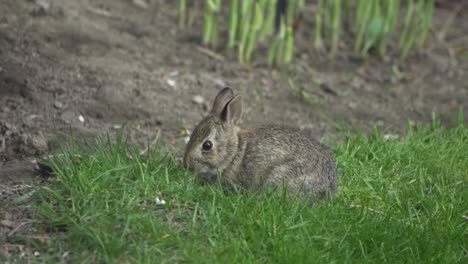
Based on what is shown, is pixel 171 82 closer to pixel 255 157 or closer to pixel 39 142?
pixel 39 142

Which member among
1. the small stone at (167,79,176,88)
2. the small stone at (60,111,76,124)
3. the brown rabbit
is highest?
the brown rabbit

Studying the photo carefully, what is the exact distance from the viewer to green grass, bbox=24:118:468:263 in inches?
172

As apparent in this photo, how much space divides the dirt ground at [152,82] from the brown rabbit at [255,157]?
1.80 ft

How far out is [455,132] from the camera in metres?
6.59

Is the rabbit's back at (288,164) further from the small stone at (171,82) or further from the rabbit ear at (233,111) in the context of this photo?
the small stone at (171,82)

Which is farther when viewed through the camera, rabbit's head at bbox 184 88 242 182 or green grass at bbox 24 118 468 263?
rabbit's head at bbox 184 88 242 182

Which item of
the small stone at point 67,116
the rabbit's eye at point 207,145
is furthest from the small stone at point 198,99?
the rabbit's eye at point 207,145

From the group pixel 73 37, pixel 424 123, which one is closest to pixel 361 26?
pixel 424 123

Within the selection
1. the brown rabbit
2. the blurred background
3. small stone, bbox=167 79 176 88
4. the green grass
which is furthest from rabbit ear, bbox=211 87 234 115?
small stone, bbox=167 79 176 88

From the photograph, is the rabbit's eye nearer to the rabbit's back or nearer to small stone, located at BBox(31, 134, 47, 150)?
the rabbit's back

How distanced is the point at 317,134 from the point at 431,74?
2.47 metres

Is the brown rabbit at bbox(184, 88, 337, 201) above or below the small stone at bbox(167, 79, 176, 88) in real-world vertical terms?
above

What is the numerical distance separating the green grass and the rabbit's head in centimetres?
13

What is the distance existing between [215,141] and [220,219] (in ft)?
2.50
